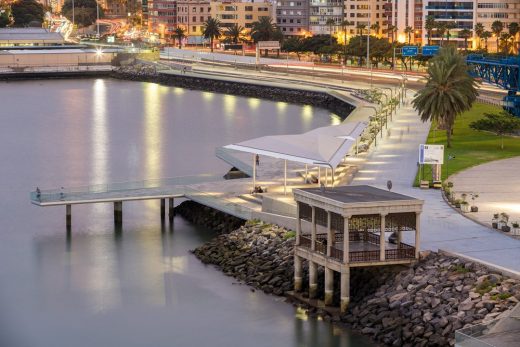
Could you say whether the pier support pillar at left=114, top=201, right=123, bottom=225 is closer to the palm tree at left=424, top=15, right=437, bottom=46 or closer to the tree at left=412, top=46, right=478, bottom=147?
the tree at left=412, top=46, right=478, bottom=147

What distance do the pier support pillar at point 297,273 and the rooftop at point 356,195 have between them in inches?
98.0

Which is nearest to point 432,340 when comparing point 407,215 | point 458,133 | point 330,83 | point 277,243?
point 407,215

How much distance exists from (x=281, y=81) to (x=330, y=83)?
30.2 feet

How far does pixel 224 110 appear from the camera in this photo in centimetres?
13650

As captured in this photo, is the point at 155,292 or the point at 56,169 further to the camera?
the point at 56,169

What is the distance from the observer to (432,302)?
142 ft

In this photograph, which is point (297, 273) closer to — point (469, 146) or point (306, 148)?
point (306, 148)

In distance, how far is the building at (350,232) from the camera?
46.0 m

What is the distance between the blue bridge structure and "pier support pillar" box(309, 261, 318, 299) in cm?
4049

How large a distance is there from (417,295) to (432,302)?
34.8 inches

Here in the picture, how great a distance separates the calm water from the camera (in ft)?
→ 151

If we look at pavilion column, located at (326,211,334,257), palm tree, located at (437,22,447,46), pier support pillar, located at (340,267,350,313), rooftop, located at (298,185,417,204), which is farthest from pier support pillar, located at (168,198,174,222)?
palm tree, located at (437,22,447,46)

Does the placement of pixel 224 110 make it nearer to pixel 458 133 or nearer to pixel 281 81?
pixel 281 81

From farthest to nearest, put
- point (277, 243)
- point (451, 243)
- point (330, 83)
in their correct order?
point (330, 83)
point (277, 243)
point (451, 243)
